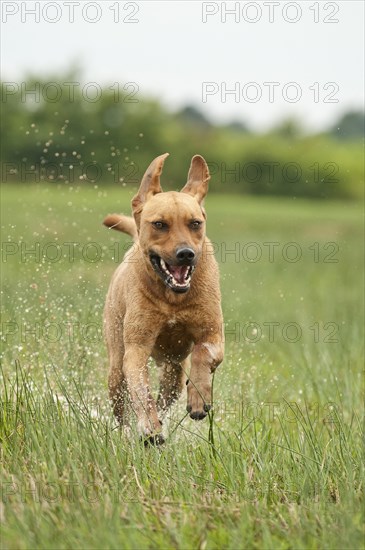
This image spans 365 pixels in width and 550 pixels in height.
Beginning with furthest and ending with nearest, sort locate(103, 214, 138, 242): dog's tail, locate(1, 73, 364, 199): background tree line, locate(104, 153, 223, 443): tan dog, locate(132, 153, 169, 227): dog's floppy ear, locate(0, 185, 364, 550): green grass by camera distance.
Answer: locate(1, 73, 364, 199): background tree line, locate(103, 214, 138, 242): dog's tail, locate(132, 153, 169, 227): dog's floppy ear, locate(104, 153, 223, 443): tan dog, locate(0, 185, 364, 550): green grass

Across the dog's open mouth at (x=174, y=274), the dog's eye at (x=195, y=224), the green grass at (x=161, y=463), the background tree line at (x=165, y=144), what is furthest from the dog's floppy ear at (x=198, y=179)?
the background tree line at (x=165, y=144)

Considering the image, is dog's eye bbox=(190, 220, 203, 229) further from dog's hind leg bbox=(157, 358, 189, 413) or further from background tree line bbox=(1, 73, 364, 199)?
background tree line bbox=(1, 73, 364, 199)

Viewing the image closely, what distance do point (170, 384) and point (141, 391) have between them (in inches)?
35.7

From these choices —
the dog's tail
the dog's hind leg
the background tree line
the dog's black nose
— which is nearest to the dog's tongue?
the dog's black nose

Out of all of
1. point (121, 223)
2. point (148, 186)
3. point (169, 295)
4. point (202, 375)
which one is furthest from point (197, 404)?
Answer: point (121, 223)

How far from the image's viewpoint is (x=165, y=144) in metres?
42.8

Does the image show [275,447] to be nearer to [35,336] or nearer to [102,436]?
[102,436]

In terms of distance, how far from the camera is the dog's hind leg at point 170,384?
6543 mm

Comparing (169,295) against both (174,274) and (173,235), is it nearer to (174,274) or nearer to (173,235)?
(174,274)

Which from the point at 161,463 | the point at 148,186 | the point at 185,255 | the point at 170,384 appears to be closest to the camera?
the point at 161,463

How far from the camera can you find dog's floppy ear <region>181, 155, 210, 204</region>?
5.93 meters

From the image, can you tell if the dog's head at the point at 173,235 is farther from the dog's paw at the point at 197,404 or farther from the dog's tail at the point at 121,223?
the dog's tail at the point at 121,223

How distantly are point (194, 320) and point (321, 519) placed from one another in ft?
5.49

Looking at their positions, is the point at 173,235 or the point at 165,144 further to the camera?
the point at 165,144
